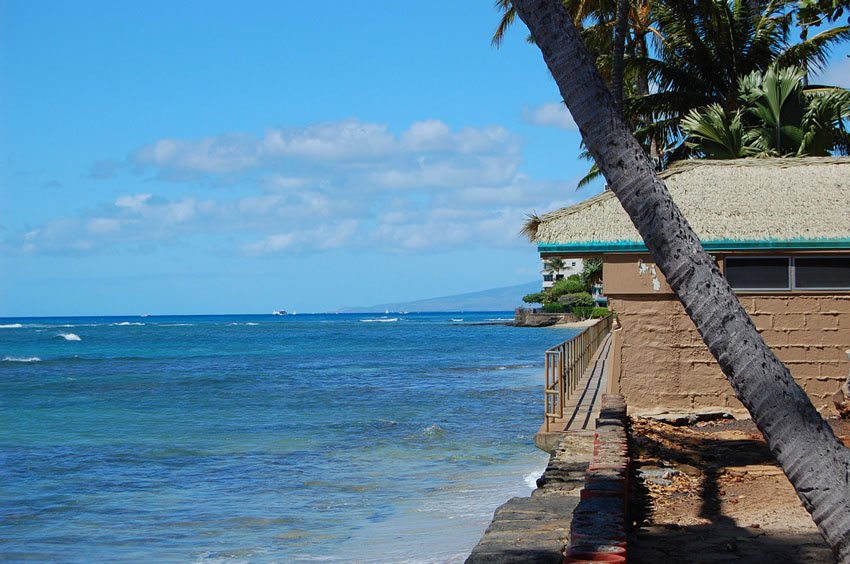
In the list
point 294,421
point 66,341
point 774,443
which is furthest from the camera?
point 66,341

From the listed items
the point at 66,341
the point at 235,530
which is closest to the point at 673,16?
the point at 235,530

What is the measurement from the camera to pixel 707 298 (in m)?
4.25

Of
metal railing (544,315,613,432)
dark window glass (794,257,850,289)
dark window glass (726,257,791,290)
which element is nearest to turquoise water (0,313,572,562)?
metal railing (544,315,613,432)

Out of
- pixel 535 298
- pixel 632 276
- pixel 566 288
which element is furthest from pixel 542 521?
pixel 535 298

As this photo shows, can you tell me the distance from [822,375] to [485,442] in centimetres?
741

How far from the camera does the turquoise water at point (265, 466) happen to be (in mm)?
11086

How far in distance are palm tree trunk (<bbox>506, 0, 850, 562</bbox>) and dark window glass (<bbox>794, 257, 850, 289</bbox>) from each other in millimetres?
8095

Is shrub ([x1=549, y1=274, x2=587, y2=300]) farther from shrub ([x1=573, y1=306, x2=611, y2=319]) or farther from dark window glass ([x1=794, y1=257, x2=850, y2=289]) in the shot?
dark window glass ([x1=794, y1=257, x2=850, y2=289])

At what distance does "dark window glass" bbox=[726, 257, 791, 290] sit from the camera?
11898mm

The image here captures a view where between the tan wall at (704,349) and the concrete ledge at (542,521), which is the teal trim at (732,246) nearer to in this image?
the tan wall at (704,349)

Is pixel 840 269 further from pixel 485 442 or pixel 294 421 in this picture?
pixel 294 421

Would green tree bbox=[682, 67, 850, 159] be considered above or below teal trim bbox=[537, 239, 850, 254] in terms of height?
above

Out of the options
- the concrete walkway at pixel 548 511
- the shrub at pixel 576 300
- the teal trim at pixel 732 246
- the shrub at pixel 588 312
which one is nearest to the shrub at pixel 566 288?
the shrub at pixel 576 300

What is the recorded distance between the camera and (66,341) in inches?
3376
